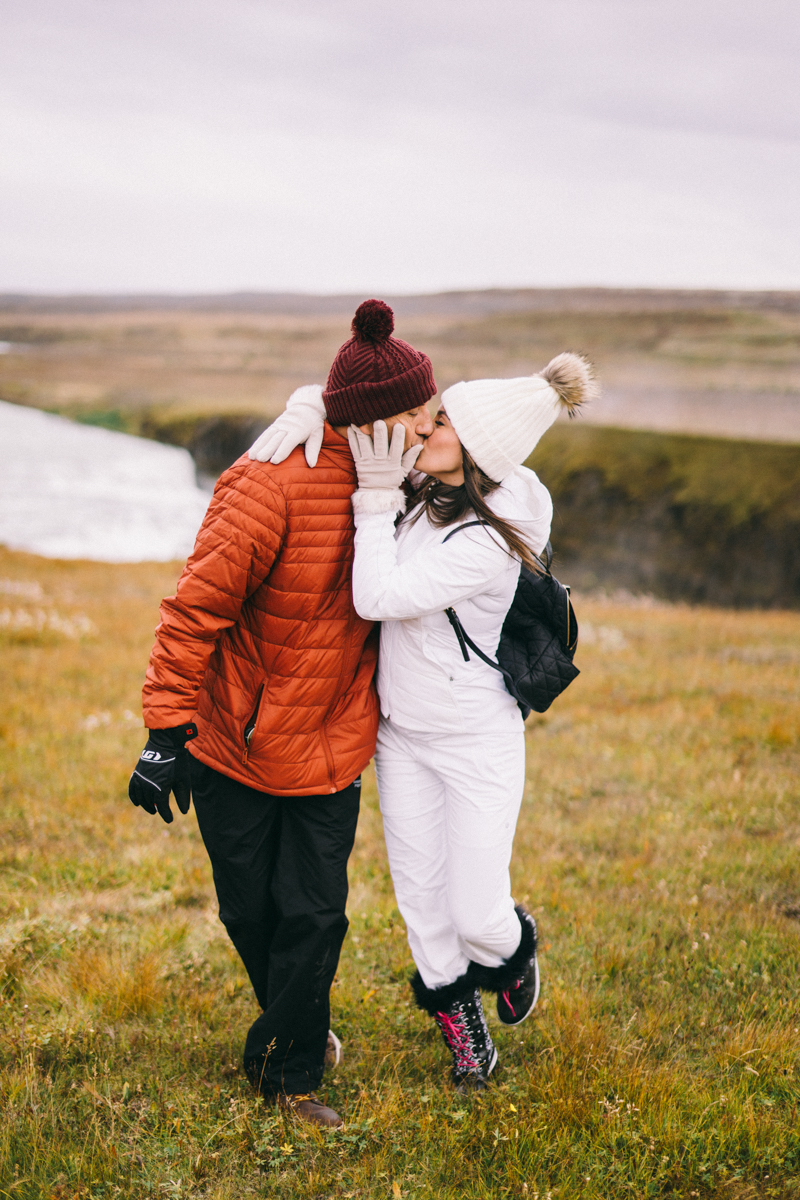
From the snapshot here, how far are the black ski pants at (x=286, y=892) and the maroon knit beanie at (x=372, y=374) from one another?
4.57 ft

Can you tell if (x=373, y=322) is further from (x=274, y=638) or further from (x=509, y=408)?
(x=274, y=638)

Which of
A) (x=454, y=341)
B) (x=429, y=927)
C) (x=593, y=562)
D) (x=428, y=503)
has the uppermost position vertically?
(x=454, y=341)

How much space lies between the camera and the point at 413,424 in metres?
2.96

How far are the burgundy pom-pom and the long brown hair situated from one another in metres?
0.49

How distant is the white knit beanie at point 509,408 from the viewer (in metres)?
2.93

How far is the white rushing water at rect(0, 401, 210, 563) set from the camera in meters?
Answer: 34.1

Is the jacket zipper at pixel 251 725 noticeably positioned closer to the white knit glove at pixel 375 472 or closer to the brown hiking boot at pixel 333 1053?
the white knit glove at pixel 375 472

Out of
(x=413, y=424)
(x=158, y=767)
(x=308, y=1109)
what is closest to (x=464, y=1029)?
(x=308, y=1109)

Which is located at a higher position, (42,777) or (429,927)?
(429,927)

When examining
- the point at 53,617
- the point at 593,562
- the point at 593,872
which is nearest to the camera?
the point at 593,872

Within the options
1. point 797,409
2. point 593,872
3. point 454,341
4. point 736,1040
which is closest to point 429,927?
point 736,1040

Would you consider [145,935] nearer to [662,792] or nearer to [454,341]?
[662,792]

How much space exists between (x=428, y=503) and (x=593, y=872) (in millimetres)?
3060

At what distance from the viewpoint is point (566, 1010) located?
365 cm
